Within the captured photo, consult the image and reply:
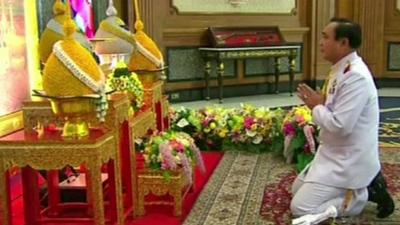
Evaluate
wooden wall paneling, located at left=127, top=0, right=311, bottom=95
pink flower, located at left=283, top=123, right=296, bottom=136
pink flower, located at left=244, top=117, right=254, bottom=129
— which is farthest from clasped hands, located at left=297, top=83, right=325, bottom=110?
wooden wall paneling, located at left=127, top=0, right=311, bottom=95

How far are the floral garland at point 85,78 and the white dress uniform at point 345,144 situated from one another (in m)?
1.13

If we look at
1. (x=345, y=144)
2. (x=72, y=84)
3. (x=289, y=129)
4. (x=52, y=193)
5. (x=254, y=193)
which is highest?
(x=72, y=84)

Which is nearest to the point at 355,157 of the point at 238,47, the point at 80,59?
the point at 80,59

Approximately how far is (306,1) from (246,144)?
5.14 meters

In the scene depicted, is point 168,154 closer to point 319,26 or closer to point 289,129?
point 289,129

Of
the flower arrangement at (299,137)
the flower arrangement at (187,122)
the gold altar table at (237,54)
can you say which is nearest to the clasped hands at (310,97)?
the flower arrangement at (299,137)

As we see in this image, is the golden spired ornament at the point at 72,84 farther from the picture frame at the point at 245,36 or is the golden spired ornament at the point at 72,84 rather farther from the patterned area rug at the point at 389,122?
the picture frame at the point at 245,36

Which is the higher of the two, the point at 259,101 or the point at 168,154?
the point at 168,154

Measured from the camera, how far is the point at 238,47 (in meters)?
8.21

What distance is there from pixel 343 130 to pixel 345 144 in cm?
11

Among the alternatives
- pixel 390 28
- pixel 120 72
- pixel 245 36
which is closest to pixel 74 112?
pixel 120 72

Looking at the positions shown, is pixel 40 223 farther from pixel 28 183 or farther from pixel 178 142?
pixel 178 142

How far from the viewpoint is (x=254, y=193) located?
371 cm

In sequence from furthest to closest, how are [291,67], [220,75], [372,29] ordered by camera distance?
[372,29] < [291,67] < [220,75]
